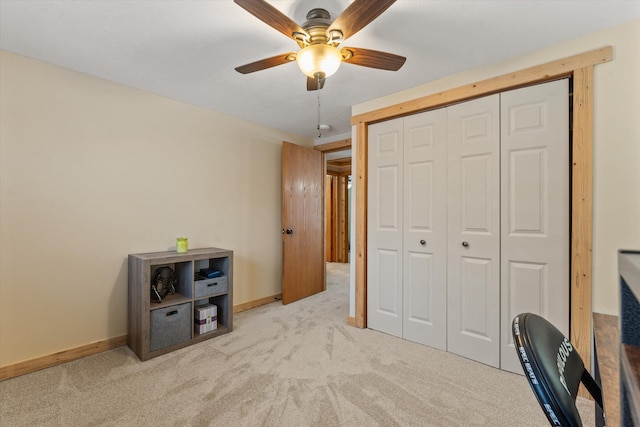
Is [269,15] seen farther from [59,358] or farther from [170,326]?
[59,358]

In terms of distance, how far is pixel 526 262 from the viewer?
209 cm

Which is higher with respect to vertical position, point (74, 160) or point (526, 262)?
point (74, 160)

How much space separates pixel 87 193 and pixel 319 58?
2.23 meters

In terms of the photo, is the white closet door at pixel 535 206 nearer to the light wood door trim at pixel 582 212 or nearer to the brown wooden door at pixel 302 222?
the light wood door trim at pixel 582 212

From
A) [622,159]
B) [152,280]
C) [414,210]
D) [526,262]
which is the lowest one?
[152,280]

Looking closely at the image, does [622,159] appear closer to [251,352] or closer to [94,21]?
[251,352]

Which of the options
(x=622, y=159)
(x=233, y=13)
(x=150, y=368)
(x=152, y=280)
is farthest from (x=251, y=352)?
(x=622, y=159)

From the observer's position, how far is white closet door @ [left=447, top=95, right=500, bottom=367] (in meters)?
2.22

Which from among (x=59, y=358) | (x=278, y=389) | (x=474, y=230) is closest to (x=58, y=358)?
(x=59, y=358)

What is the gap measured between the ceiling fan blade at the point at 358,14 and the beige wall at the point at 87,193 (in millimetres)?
2155

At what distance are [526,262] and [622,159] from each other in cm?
83

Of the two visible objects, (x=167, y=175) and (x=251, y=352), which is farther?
(x=167, y=175)

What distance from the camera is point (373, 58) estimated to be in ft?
5.66

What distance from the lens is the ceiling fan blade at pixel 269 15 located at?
128cm
